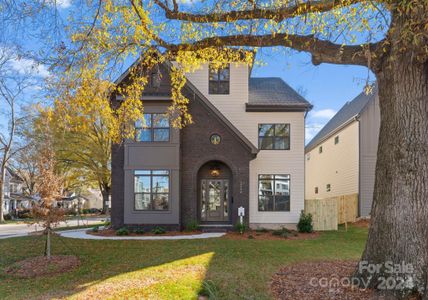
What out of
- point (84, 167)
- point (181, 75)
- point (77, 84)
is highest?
point (181, 75)

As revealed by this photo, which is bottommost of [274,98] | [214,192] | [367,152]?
[214,192]

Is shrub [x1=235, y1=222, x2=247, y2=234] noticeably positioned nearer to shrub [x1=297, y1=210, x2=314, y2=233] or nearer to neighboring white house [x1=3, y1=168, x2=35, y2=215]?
shrub [x1=297, y1=210, x2=314, y2=233]

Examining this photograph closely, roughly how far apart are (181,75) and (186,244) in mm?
6010

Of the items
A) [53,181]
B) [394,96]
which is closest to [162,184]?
[53,181]

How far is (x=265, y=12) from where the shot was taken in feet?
19.9

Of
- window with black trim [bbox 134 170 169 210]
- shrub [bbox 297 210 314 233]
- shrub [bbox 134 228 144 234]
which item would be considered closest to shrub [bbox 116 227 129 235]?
shrub [bbox 134 228 144 234]

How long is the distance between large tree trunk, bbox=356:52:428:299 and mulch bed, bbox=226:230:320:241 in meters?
7.92

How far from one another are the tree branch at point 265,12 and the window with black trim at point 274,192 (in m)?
11.0

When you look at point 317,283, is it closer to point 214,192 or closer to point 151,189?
point 151,189

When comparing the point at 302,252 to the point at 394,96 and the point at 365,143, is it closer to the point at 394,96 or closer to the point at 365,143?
the point at 394,96

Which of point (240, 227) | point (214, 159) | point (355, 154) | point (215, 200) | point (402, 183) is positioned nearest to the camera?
point (402, 183)

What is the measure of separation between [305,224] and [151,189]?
7328 mm

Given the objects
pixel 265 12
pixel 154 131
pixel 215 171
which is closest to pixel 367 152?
pixel 215 171

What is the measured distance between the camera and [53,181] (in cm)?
929
